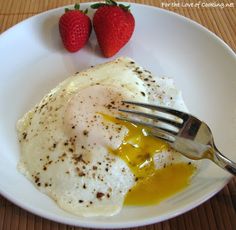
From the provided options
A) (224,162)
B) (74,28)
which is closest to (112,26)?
(74,28)

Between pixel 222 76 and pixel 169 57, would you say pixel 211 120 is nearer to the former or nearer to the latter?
pixel 222 76

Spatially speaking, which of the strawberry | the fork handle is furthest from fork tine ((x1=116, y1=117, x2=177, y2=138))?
the strawberry

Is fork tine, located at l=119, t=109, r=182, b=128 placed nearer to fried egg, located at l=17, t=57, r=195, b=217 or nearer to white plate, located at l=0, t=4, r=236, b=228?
fried egg, located at l=17, t=57, r=195, b=217

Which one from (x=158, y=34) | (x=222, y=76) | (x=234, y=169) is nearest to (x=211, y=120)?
(x=222, y=76)

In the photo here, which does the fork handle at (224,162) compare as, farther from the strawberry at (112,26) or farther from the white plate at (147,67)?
the strawberry at (112,26)

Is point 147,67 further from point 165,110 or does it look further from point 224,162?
point 224,162
